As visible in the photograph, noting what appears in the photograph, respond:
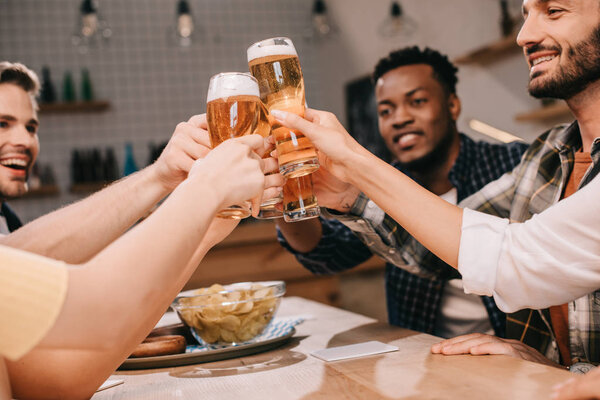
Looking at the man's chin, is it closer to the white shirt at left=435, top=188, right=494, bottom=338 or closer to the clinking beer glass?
the clinking beer glass

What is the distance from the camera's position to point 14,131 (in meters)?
2.04

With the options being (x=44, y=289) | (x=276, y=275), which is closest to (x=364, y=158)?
(x=44, y=289)

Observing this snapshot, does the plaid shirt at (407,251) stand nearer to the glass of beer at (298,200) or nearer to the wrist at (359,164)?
the glass of beer at (298,200)

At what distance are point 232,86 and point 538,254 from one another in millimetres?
655

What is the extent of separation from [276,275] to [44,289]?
9.54ft

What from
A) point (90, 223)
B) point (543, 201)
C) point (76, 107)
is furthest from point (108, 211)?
point (76, 107)

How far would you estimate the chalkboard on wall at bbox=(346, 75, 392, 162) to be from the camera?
4508mm

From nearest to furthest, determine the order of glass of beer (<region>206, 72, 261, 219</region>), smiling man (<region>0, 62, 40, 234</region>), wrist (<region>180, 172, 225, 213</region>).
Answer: wrist (<region>180, 172, 225, 213</region>) < glass of beer (<region>206, 72, 261, 219</region>) < smiling man (<region>0, 62, 40, 234</region>)

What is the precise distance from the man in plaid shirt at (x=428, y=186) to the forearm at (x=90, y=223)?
44 cm

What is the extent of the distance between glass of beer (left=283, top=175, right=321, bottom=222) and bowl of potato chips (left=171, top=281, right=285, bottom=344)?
0.18m

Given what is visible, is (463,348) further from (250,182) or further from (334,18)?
(334,18)

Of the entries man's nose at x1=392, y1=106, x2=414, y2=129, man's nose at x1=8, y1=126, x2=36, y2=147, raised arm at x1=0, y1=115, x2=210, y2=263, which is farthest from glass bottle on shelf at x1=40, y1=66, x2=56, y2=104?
raised arm at x1=0, y1=115, x2=210, y2=263

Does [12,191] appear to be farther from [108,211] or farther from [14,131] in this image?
[108,211]

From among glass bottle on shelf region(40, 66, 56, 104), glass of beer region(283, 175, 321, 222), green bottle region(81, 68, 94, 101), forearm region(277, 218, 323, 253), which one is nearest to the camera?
glass of beer region(283, 175, 321, 222)
